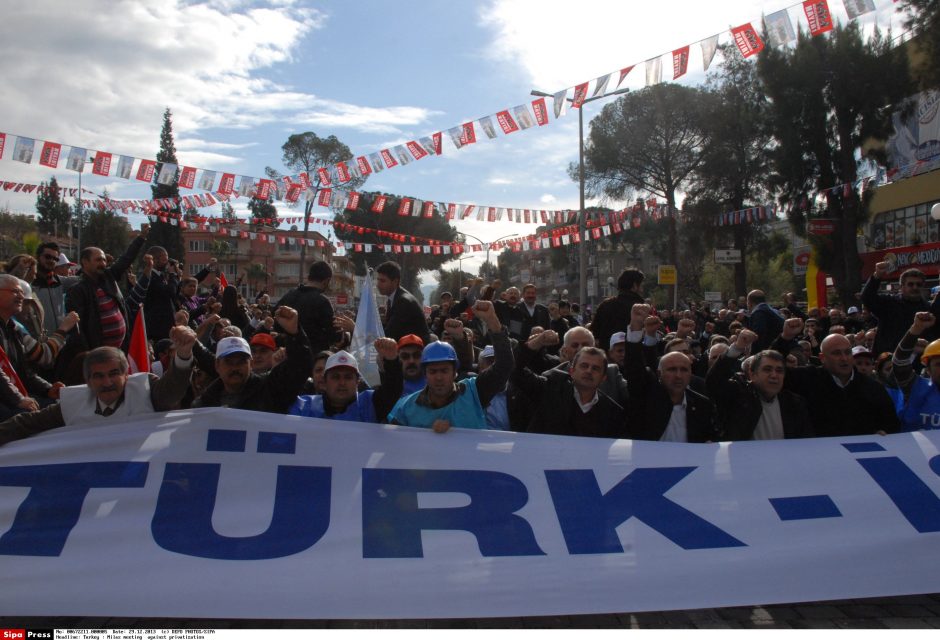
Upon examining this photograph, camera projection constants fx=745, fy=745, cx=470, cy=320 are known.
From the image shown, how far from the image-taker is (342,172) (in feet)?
43.9

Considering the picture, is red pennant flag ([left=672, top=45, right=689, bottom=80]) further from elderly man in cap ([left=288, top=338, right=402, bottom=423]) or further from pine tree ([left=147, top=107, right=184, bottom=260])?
pine tree ([left=147, top=107, right=184, bottom=260])

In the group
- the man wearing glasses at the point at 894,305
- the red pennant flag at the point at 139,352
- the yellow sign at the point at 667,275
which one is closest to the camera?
the red pennant flag at the point at 139,352

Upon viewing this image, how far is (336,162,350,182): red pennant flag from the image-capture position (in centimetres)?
1320

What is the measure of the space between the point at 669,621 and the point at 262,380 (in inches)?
105

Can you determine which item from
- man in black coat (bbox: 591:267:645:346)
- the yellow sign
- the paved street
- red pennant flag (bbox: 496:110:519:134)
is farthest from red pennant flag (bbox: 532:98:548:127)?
the yellow sign

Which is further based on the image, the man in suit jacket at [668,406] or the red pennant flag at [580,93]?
the red pennant flag at [580,93]

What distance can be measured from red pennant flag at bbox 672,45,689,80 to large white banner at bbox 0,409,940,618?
20.1ft

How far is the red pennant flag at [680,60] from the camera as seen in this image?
9.20 metres

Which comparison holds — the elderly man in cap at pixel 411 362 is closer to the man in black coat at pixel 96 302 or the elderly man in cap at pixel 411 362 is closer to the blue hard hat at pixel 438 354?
the blue hard hat at pixel 438 354

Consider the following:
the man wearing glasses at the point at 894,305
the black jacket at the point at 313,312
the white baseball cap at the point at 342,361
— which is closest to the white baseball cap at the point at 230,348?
the white baseball cap at the point at 342,361

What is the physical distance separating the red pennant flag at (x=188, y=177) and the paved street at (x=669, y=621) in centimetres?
1136

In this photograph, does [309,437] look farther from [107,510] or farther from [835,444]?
[835,444]

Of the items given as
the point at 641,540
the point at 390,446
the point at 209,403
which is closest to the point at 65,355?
the point at 209,403

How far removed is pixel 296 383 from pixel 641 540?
217 centimetres
